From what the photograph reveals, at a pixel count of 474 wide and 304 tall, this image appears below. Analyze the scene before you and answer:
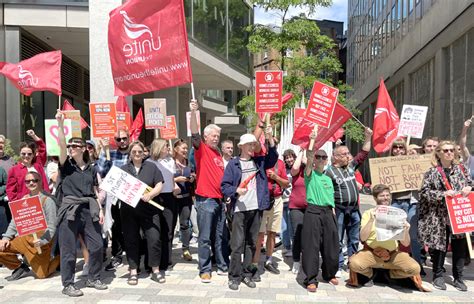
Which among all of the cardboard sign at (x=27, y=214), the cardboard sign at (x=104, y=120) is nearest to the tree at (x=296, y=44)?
the cardboard sign at (x=104, y=120)

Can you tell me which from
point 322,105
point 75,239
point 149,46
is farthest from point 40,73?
point 322,105

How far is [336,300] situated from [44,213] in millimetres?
4087

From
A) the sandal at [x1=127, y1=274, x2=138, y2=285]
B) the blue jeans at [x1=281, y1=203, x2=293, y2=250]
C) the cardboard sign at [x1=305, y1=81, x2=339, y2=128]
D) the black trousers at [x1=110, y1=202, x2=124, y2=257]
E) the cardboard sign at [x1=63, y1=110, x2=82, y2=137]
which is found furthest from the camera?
the blue jeans at [x1=281, y1=203, x2=293, y2=250]

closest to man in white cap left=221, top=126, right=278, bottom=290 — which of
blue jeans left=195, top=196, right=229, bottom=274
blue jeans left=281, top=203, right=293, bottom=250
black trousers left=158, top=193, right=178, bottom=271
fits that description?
blue jeans left=195, top=196, right=229, bottom=274

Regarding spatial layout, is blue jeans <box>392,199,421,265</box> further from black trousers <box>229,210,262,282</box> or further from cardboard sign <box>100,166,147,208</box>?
cardboard sign <box>100,166,147,208</box>

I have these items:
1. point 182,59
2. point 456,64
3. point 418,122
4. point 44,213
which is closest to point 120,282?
point 44,213

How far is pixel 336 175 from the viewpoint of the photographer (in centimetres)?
652

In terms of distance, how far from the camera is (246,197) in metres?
6.02

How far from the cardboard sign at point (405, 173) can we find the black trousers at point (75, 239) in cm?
415

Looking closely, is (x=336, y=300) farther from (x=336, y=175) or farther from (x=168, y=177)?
(x=168, y=177)

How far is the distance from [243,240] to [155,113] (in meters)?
3.89

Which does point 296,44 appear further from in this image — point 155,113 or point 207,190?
point 207,190

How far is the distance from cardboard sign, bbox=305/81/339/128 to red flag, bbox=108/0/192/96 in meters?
1.82

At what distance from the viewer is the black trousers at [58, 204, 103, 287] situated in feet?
18.8
